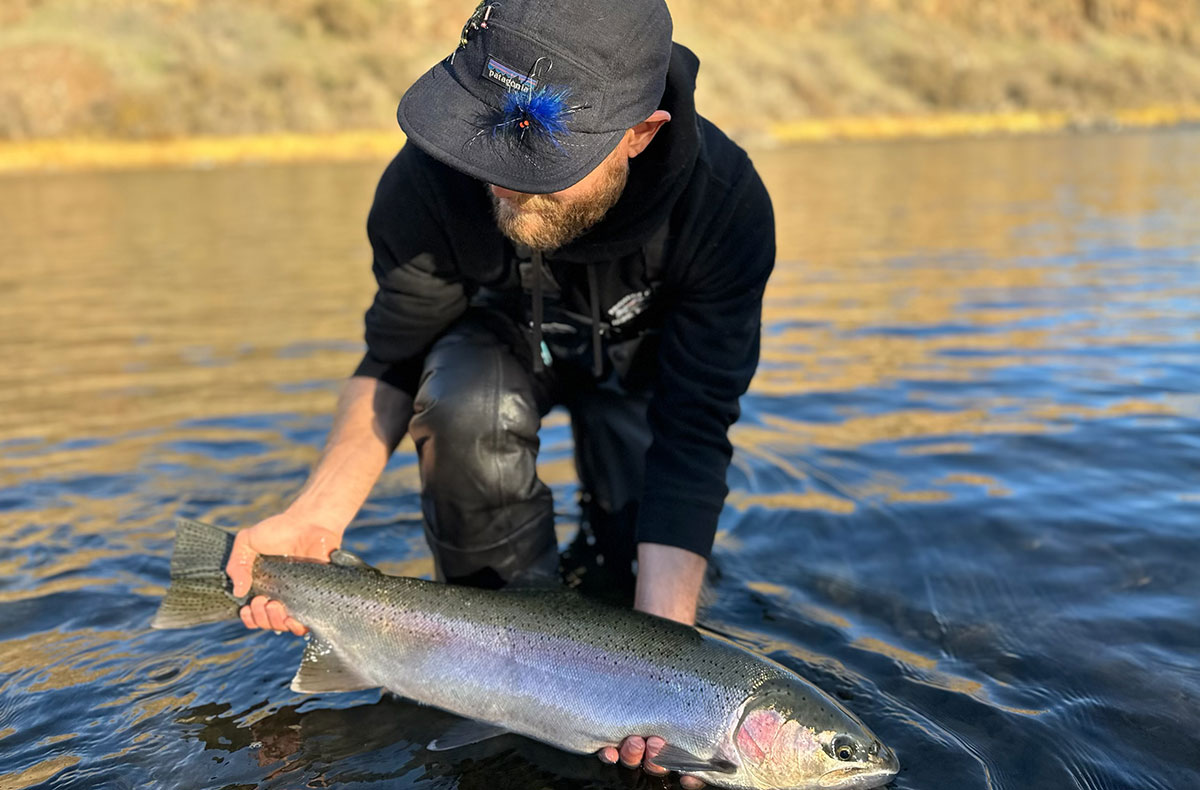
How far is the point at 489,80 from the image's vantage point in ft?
8.47

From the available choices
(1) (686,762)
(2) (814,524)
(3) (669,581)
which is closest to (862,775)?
(1) (686,762)

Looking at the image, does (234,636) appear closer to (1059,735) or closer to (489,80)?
(489,80)

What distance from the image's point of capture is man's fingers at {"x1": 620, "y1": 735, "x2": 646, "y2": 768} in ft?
8.63

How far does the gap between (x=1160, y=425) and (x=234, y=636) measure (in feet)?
15.8

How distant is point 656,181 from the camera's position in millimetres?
2967

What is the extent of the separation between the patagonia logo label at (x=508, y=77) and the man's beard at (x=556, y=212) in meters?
0.29

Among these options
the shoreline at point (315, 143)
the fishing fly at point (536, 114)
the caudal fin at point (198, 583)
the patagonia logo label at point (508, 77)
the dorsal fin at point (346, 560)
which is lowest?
the caudal fin at point (198, 583)

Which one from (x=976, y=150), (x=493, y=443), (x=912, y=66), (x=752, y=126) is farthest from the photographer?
(x=912, y=66)

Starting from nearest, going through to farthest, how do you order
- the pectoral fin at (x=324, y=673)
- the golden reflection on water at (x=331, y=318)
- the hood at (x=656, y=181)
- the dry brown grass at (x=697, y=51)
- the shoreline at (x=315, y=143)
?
1. the hood at (x=656, y=181)
2. the pectoral fin at (x=324, y=673)
3. the golden reflection on water at (x=331, y=318)
4. the shoreline at (x=315, y=143)
5. the dry brown grass at (x=697, y=51)

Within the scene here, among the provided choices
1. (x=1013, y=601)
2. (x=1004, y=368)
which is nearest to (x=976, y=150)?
(x=1004, y=368)

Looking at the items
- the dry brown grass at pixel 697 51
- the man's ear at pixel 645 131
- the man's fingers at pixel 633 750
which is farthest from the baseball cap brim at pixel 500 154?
the dry brown grass at pixel 697 51

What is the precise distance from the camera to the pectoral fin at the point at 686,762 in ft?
8.34

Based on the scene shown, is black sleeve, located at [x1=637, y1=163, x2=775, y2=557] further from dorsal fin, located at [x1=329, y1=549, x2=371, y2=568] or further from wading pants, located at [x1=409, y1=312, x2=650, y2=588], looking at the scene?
dorsal fin, located at [x1=329, y1=549, x2=371, y2=568]

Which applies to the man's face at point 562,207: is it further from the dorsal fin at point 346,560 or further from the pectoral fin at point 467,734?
the pectoral fin at point 467,734
